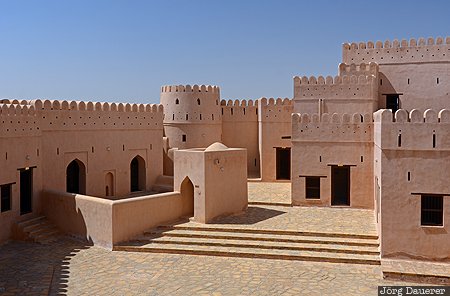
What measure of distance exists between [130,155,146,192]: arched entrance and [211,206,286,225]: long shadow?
6.19 meters

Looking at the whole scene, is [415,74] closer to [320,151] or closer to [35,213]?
[320,151]

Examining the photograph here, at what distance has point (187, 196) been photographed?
16172 mm

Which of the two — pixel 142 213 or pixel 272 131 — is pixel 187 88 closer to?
pixel 272 131

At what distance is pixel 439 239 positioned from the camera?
11.7 m

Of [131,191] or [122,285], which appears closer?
[122,285]

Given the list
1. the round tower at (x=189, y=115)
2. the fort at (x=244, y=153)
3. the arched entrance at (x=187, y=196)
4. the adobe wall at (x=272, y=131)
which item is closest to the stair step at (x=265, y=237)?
the fort at (x=244, y=153)

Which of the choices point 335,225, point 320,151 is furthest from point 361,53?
point 335,225

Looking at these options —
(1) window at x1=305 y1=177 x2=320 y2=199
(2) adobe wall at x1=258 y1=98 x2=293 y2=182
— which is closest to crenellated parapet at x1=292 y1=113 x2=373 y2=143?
(1) window at x1=305 y1=177 x2=320 y2=199

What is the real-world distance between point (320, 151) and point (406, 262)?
6.21m

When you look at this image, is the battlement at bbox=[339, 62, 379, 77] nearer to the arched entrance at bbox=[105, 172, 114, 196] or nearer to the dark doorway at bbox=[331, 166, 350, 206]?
the dark doorway at bbox=[331, 166, 350, 206]

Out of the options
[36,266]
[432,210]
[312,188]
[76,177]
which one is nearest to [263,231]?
[312,188]

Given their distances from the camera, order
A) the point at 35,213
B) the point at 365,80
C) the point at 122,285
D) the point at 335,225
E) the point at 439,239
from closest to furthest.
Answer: the point at 122,285
the point at 439,239
the point at 335,225
the point at 35,213
the point at 365,80

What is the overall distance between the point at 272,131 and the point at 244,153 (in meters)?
6.50

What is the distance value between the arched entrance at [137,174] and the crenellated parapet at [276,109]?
21.2 ft
